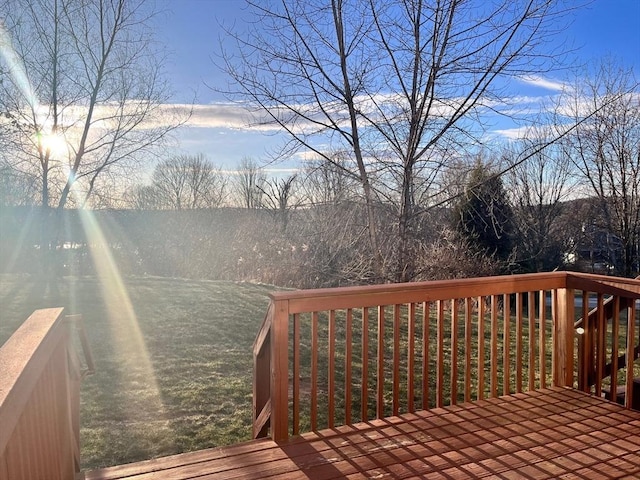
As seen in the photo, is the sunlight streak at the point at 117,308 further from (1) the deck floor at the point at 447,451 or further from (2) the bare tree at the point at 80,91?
(1) the deck floor at the point at 447,451

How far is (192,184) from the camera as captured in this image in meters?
18.5

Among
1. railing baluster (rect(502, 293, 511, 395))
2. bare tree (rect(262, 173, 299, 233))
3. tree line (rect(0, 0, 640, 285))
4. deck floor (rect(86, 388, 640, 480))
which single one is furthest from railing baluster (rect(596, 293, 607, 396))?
bare tree (rect(262, 173, 299, 233))

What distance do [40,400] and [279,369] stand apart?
146cm

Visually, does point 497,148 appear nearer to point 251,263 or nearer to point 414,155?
point 414,155

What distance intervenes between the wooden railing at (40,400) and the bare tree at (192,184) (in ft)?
44.8

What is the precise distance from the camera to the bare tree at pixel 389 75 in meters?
4.89

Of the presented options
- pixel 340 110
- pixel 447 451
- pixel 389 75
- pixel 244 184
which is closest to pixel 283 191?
pixel 340 110

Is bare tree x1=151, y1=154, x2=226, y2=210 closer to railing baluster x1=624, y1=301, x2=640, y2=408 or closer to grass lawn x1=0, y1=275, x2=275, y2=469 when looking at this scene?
grass lawn x1=0, y1=275, x2=275, y2=469

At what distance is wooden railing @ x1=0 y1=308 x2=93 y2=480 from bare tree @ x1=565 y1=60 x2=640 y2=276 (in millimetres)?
9625

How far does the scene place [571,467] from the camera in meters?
2.55

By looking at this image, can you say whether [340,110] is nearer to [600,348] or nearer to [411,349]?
[411,349]

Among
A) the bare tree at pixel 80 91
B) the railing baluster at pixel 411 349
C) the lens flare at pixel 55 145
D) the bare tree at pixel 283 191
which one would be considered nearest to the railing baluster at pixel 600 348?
the railing baluster at pixel 411 349

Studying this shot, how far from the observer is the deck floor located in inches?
98.2

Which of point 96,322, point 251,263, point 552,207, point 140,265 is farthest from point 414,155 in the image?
point 552,207
